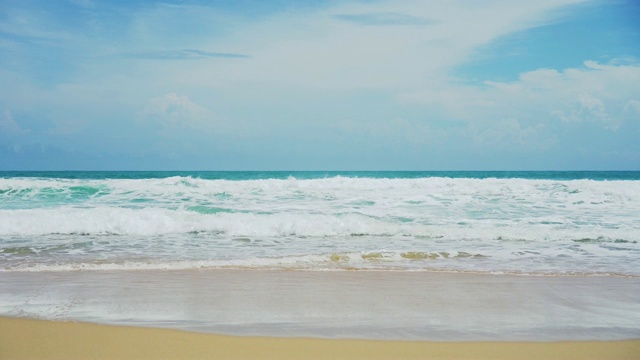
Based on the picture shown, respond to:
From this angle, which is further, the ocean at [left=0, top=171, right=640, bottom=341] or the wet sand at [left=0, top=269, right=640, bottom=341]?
the ocean at [left=0, top=171, right=640, bottom=341]

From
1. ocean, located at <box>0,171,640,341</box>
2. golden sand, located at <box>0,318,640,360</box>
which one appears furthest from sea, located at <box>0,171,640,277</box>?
golden sand, located at <box>0,318,640,360</box>

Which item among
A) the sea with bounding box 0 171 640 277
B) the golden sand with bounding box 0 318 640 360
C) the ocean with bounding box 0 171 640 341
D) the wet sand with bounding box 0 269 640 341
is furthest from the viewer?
the sea with bounding box 0 171 640 277

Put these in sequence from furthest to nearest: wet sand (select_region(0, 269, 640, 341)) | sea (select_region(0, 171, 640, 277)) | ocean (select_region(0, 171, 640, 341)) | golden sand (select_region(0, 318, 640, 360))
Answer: sea (select_region(0, 171, 640, 277)) → ocean (select_region(0, 171, 640, 341)) → wet sand (select_region(0, 269, 640, 341)) → golden sand (select_region(0, 318, 640, 360))

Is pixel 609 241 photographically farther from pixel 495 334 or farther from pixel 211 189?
pixel 211 189

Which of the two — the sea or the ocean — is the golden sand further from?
the sea

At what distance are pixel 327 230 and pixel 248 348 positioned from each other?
766cm

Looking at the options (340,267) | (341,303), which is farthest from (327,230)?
(341,303)

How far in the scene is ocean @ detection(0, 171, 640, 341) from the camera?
4633 mm

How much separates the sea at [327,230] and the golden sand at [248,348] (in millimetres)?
3262

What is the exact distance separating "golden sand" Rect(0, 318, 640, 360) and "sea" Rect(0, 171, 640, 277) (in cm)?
326

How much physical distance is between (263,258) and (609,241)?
23.9 feet

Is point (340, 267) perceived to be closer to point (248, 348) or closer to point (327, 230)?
point (248, 348)

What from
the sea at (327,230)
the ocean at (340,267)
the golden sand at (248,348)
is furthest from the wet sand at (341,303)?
the sea at (327,230)

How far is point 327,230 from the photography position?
37.6 ft
